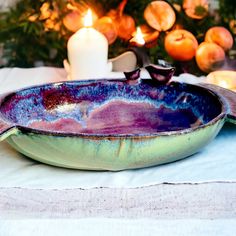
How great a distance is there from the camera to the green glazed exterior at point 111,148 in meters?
0.49

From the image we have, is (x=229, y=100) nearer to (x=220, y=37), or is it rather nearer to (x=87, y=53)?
(x=87, y=53)

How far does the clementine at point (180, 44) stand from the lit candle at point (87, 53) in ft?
0.64

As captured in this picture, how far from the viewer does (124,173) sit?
0.54 metres

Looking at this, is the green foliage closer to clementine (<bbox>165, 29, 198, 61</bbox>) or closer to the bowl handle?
clementine (<bbox>165, 29, 198, 61</bbox>)

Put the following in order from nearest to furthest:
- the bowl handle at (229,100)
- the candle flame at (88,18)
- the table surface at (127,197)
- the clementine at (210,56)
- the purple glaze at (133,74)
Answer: the table surface at (127,197) → the bowl handle at (229,100) → the purple glaze at (133,74) → the candle flame at (88,18) → the clementine at (210,56)

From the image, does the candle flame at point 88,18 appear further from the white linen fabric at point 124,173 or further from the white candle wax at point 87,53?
the white linen fabric at point 124,173

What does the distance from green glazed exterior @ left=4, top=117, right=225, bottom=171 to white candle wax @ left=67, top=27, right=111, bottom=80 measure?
1.51ft

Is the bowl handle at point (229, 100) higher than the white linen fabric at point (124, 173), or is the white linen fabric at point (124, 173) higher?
the bowl handle at point (229, 100)

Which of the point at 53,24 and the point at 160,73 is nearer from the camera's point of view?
the point at 160,73

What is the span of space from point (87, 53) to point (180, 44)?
253 mm

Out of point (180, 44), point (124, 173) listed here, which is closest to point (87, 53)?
point (180, 44)

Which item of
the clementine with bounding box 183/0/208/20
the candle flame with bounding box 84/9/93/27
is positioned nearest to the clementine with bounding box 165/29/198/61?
the clementine with bounding box 183/0/208/20

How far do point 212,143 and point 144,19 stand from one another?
26.2 inches

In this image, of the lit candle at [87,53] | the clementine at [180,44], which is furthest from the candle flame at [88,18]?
the clementine at [180,44]
